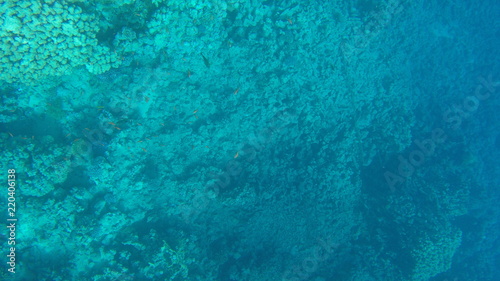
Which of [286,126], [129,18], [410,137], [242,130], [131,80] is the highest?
[129,18]

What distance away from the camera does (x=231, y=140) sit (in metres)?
5.92

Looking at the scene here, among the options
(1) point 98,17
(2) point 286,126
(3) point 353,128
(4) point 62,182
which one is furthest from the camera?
(3) point 353,128

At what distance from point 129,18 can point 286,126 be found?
13.1 feet

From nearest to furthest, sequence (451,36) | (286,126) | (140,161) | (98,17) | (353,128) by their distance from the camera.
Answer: (98,17)
(140,161)
(286,126)
(353,128)
(451,36)

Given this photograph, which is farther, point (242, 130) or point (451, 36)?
point (451, 36)

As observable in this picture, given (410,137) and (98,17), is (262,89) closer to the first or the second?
(98,17)

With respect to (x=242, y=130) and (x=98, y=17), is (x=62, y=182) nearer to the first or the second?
(x=98, y=17)

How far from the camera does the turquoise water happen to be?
195 inches

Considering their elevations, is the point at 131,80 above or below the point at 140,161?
above

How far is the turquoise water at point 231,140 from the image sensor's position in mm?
4957

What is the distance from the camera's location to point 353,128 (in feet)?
21.7

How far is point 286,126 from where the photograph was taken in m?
6.10

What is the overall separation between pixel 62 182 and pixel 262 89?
15.2 ft

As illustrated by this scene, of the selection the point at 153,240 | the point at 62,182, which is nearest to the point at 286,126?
the point at 153,240
